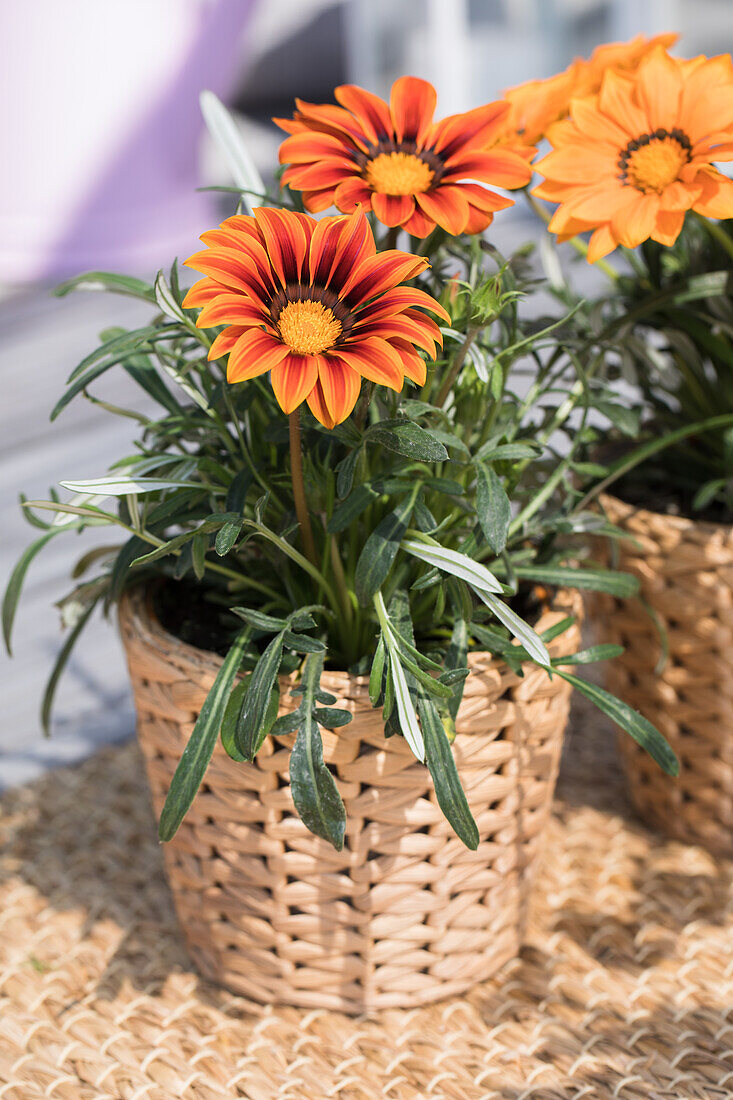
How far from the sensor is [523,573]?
2.04 ft

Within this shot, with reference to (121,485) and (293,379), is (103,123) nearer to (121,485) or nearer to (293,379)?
(121,485)

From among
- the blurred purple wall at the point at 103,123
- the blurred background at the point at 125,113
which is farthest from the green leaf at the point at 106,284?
the blurred purple wall at the point at 103,123

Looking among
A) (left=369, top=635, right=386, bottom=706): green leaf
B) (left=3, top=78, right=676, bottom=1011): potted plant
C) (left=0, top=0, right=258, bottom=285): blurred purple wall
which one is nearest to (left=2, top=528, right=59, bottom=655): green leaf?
(left=3, top=78, right=676, bottom=1011): potted plant

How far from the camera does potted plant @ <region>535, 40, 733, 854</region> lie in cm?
52

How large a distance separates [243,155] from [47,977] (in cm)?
55

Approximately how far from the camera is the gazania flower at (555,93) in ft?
2.01

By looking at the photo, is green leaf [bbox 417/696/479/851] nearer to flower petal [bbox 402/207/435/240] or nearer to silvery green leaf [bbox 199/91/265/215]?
flower petal [bbox 402/207/435/240]

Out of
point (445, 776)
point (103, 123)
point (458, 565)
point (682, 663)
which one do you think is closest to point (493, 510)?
point (458, 565)

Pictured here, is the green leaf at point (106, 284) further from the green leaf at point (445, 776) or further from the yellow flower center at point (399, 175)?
the green leaf at point (445, 776)

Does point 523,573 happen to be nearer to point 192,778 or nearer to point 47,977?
point 192,778

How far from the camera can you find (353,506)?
0.54 m

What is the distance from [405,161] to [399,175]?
1cm

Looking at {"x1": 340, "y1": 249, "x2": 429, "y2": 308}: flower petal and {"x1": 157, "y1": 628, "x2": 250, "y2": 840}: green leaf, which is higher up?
{"x1": 340, "y1": 249, "x2": 429, "y2": 308}: flower petal

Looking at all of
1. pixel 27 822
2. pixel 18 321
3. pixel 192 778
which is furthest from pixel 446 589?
pixel 18 321
